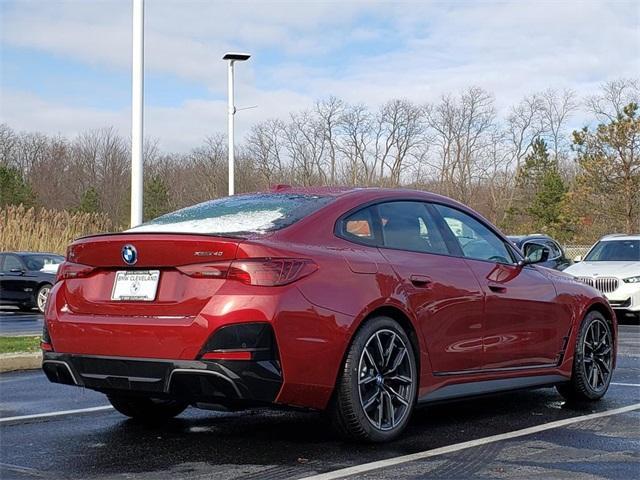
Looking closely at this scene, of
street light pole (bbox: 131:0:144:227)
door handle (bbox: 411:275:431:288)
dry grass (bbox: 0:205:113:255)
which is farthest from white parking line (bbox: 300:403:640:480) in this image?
dry grass (bbox: 0:205:113:255)

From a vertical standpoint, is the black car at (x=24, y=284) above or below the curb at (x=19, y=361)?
above

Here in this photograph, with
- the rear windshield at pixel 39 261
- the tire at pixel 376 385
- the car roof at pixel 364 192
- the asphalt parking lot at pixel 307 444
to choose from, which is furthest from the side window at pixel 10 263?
the tire at pixel 376 385

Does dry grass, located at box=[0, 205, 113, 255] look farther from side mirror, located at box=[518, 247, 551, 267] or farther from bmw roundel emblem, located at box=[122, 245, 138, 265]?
bmw roundel emblem, located at box=[122, 245, 138, 265]

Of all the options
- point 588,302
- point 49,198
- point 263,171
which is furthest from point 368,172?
point 588,302

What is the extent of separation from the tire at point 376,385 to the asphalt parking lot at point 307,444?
12 cm

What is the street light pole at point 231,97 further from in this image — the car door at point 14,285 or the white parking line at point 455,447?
→ the white parking line at point 455,447

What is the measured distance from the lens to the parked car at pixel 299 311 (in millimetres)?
4738

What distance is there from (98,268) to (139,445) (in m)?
1.03

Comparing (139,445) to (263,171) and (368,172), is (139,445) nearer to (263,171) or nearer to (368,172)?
(263,171)

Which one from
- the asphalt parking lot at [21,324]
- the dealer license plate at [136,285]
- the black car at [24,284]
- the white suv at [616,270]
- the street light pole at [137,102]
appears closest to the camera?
the dealer license plate at [136,285]

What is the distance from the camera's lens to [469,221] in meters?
6.48

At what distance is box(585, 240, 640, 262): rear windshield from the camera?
1675 cm

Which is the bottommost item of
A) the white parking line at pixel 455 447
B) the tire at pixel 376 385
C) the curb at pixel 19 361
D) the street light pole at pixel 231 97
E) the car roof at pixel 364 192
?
the white parking line at pixel 455 447

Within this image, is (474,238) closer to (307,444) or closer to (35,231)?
(307,444)
